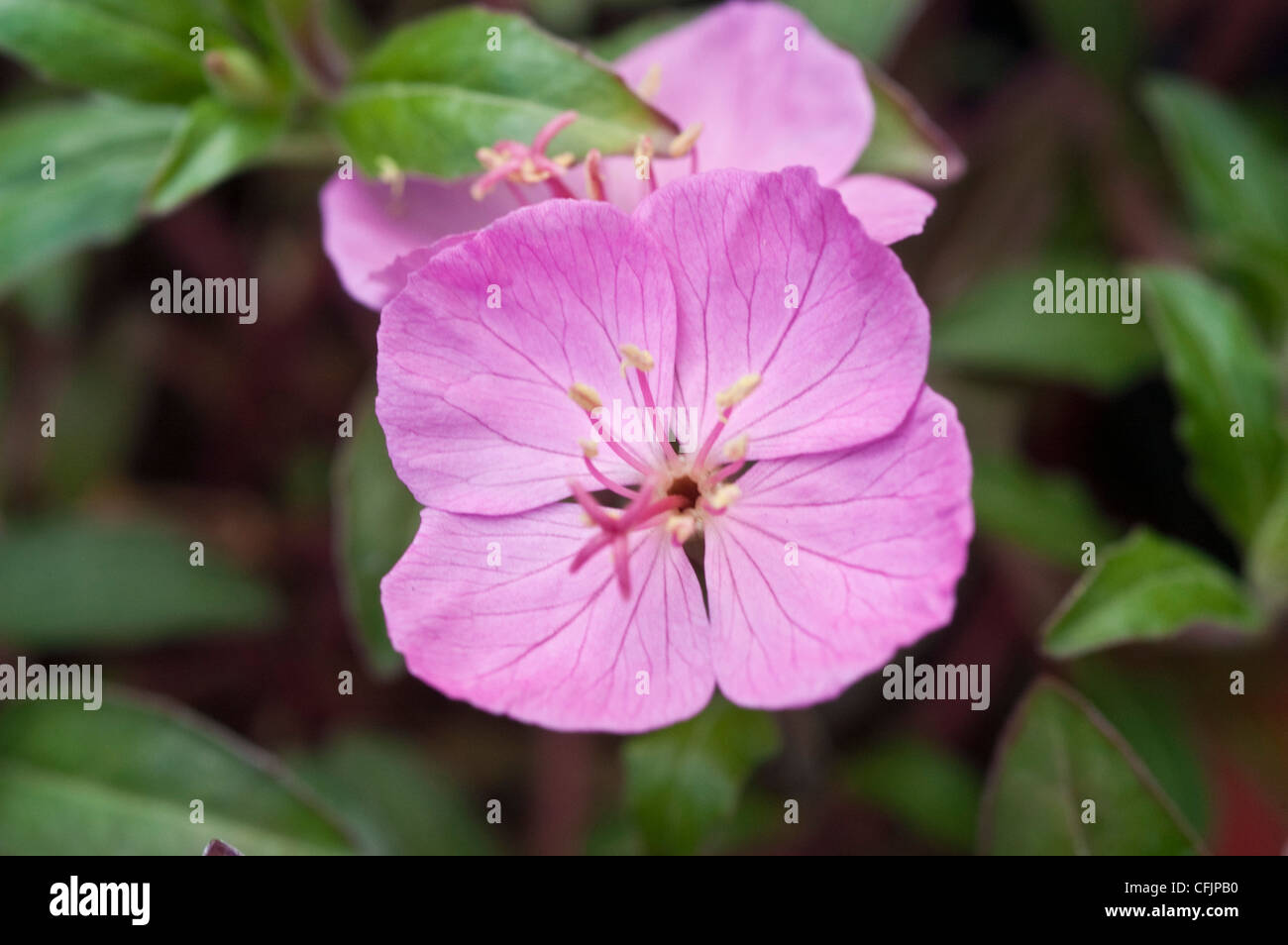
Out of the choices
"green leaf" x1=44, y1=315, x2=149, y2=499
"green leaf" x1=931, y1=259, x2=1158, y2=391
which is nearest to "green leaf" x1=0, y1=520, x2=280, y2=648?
"green leaf" x1=44, y1=315, x2=149, y2=499

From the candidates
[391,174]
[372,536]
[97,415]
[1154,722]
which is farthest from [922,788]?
[97,415]

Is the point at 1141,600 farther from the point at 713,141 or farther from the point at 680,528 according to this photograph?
the point at 713,141

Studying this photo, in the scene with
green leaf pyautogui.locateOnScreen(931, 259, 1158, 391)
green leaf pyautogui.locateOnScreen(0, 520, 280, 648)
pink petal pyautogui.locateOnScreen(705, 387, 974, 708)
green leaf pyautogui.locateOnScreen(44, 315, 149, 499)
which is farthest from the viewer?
green leaf pyautogui.locateOnScreen(44, 315, 149, 499)

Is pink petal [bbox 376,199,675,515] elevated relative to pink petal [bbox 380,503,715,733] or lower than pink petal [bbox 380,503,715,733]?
elevated

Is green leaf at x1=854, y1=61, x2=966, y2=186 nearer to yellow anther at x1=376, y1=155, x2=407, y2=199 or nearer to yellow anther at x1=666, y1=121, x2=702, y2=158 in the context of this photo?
yellow anther at x1=666, y1=121, x2=702, y2=158
